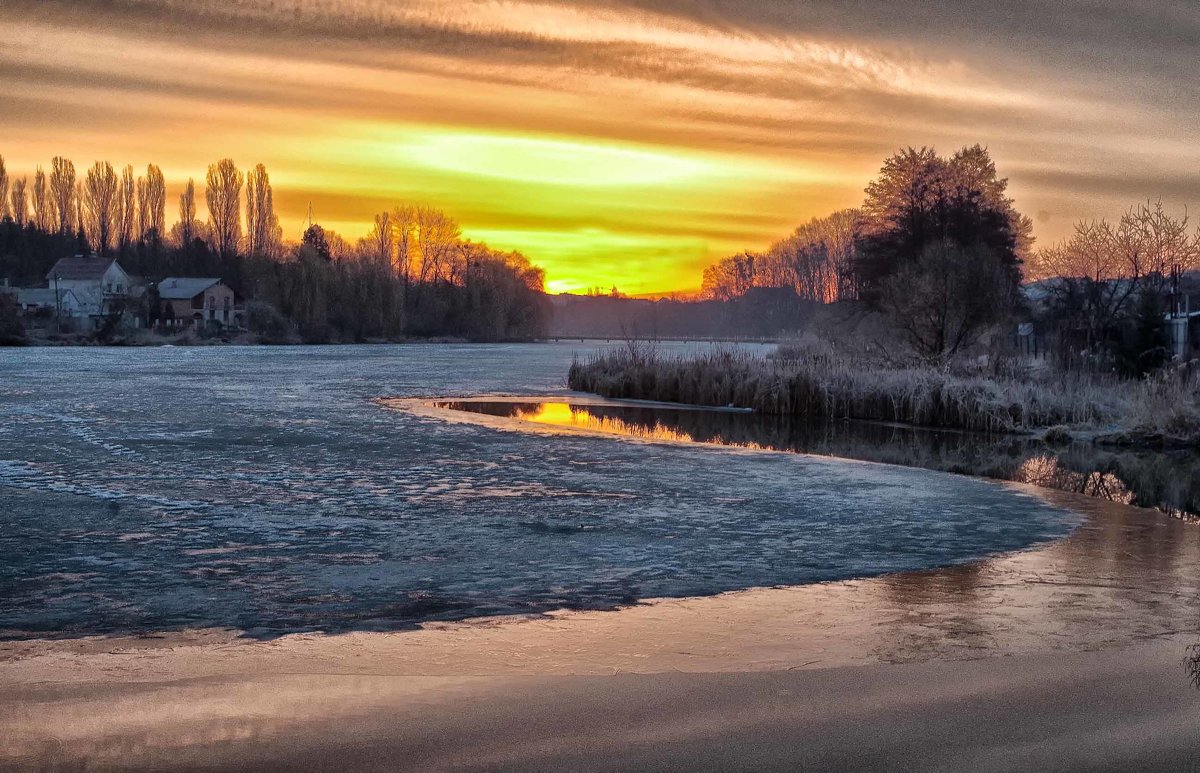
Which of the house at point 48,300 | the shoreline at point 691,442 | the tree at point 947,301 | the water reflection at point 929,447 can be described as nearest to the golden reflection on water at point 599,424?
the water reflection at point 929,447

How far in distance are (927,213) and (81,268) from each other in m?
75.9

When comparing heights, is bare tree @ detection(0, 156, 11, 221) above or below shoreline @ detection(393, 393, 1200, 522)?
above

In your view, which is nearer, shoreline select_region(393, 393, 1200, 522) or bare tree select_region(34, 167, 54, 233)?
shoreline select_region(393, 393, 1200, 522)

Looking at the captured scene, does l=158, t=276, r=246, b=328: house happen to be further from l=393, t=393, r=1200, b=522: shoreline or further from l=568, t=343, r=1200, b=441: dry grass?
l=568, t=343, r=1200, b=441: dry grass

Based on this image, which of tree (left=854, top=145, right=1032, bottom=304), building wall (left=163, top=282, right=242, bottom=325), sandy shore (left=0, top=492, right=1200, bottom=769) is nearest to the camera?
sandy shore (left=0, top=492, right=1200, bottom=769)

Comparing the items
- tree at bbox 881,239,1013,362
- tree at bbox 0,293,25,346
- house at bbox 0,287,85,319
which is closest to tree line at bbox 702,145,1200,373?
tree at bbox 881,239,1013,362

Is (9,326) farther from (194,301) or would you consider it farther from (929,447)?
(929,447)

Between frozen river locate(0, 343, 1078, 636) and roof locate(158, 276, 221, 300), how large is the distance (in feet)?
261

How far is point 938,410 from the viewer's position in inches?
840

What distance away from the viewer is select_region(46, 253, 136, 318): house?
91.2m

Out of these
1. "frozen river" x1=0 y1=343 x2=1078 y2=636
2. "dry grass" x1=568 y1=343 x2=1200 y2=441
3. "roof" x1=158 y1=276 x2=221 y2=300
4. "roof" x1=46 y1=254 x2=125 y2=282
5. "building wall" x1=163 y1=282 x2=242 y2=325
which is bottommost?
"frozen river" x1=0 y1=343 x2=1078 y2=636

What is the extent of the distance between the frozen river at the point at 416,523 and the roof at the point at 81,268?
84.6 meters

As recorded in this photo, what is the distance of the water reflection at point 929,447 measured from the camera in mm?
12812

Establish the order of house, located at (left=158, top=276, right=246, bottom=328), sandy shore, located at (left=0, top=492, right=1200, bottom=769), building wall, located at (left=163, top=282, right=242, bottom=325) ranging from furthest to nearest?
building wall, located at (left=163, top=282, right=242, bottom=325) → house, located at (left=158, top=276, right=246, bottom=328) → sandy shore, located at (left=0, top=492, right=1200, bottom=769)
